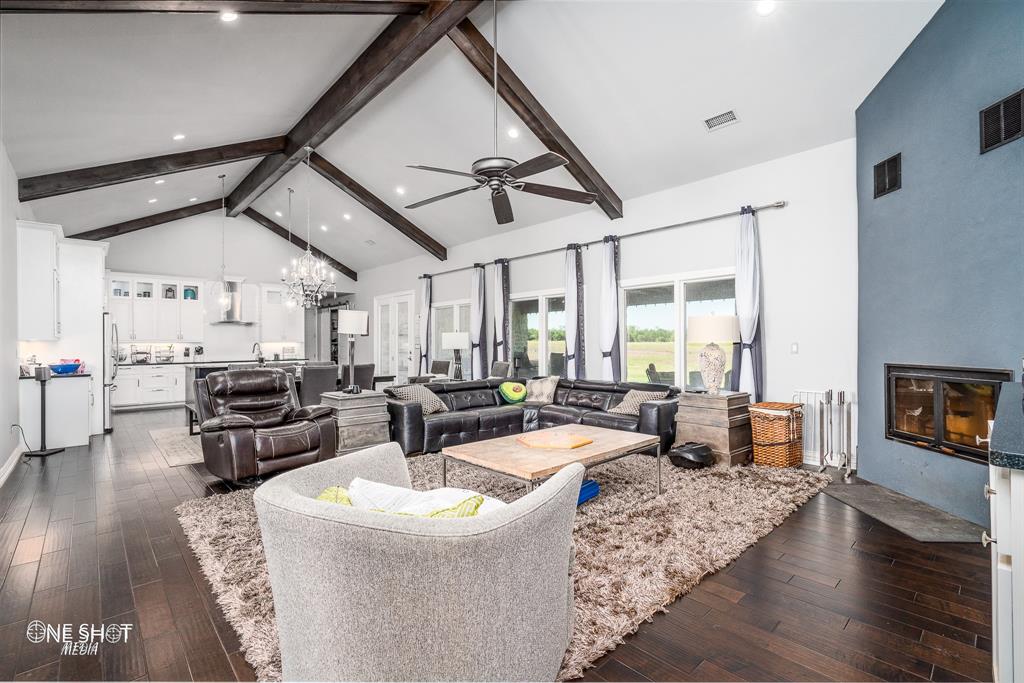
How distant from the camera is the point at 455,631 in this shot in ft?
3.54

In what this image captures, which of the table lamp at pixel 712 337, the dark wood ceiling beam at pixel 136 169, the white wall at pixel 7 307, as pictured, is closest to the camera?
the white wall at pixel 7 307

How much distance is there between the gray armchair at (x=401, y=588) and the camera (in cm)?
103

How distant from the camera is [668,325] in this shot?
240 inches

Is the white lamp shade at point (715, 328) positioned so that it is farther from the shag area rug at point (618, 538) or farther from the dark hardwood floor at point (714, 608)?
the dark hardwood floor at point (714, 608)

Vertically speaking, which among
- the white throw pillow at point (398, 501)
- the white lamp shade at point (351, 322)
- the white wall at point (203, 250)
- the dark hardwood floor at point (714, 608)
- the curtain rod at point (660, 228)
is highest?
the white wall at point (203, 250)

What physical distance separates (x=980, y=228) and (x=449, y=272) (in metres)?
7.64

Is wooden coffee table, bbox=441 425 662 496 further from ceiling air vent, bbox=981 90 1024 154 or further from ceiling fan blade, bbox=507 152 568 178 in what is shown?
ceiling air vent, bbox=981 90 1024 154

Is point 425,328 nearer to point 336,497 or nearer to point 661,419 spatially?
point 661,419

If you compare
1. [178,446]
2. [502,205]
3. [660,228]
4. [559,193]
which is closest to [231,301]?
[178,446]

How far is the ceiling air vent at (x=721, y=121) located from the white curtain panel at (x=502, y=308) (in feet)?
12.9

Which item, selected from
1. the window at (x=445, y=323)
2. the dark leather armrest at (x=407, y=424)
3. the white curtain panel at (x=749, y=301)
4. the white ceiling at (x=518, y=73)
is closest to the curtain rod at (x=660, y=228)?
the white curtain panel at (x=749, y=301)


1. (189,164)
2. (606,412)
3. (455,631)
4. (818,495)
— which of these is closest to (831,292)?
(818,495)

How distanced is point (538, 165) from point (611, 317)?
3.34 meters

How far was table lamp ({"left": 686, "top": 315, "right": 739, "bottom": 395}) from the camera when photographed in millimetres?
4801
